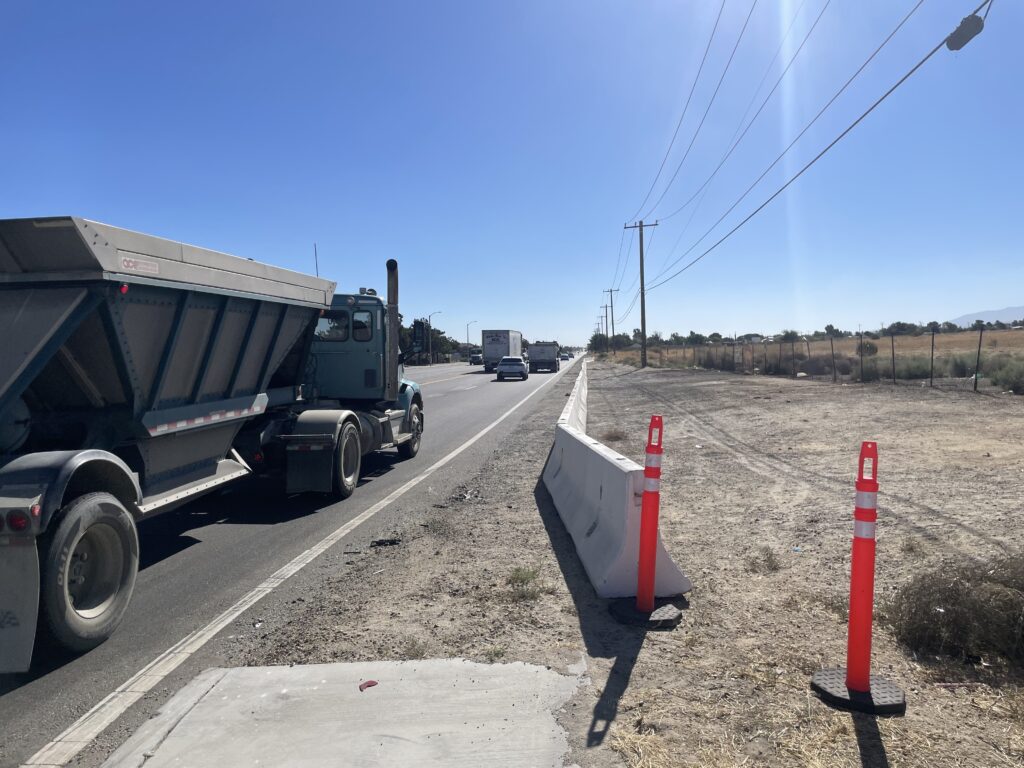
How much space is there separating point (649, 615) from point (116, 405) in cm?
474

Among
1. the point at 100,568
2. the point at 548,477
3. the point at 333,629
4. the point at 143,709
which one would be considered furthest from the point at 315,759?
the point at 548,477

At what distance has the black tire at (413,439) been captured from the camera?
44.3ft

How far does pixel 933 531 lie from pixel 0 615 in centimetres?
757

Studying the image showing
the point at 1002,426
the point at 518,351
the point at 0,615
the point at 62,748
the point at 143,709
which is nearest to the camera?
the point at 62,748

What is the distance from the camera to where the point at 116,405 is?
21.3 ft

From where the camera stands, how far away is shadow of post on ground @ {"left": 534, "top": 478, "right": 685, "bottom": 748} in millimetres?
3945

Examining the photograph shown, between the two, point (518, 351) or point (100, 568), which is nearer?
point (100, 568)

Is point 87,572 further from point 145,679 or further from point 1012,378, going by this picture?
point 1012,378

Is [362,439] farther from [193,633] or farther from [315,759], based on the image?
[315,759]

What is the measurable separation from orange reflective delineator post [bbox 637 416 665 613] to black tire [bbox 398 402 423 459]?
8.41 m

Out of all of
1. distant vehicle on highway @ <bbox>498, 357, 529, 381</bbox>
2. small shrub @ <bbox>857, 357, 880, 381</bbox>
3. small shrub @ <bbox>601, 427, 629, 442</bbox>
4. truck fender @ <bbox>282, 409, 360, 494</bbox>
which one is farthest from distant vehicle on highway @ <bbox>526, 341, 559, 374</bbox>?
truck fender @ <bbox>282, 409, 360, 494</bbox>

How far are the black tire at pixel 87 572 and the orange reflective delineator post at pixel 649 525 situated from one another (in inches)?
145

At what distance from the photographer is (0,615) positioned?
441 centimetres

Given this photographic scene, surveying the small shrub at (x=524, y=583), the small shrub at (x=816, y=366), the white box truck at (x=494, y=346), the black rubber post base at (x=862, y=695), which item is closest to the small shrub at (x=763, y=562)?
the small shrub at (x=524, y=583)
